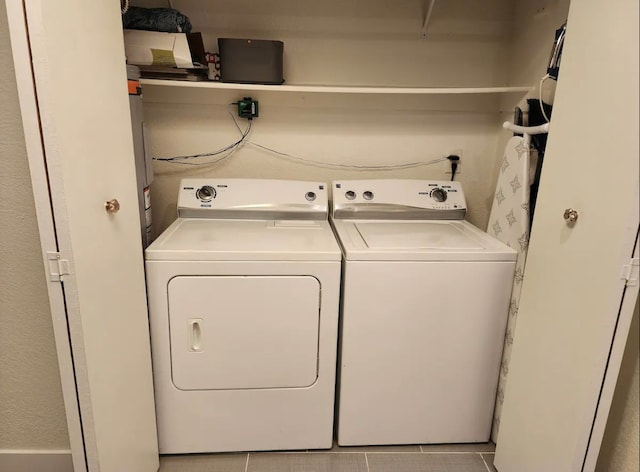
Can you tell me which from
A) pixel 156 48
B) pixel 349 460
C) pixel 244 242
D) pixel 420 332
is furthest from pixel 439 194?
pixel 156 48

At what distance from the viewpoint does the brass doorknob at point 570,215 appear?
122 centimetres

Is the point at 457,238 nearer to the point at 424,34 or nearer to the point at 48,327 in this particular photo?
the point at 424,34

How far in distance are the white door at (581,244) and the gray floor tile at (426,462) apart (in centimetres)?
35

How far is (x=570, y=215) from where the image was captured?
1.23 m

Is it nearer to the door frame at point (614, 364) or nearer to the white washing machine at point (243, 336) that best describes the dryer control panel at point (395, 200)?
the white washing machine at point (243, 336)

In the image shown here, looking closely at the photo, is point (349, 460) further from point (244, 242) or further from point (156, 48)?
point (156, 48)

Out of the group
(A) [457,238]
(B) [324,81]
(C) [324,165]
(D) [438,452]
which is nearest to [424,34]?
(B) [324,81]

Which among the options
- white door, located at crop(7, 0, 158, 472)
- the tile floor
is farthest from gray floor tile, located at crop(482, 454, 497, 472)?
white door, located at crop(7, 0, 158, 472)

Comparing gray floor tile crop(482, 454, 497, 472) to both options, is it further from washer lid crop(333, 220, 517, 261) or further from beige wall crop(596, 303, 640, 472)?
washer lid crop(333, 220, 517, 261)

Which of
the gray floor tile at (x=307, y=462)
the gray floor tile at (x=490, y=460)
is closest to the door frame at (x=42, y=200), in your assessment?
the gray floor tile at (x=307, y=462)

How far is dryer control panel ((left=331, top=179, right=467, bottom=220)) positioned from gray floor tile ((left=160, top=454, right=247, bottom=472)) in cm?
117

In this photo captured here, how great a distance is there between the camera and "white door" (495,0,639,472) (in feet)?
3.49

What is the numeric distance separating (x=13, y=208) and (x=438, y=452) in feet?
6.07

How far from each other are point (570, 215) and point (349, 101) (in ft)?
4.26
